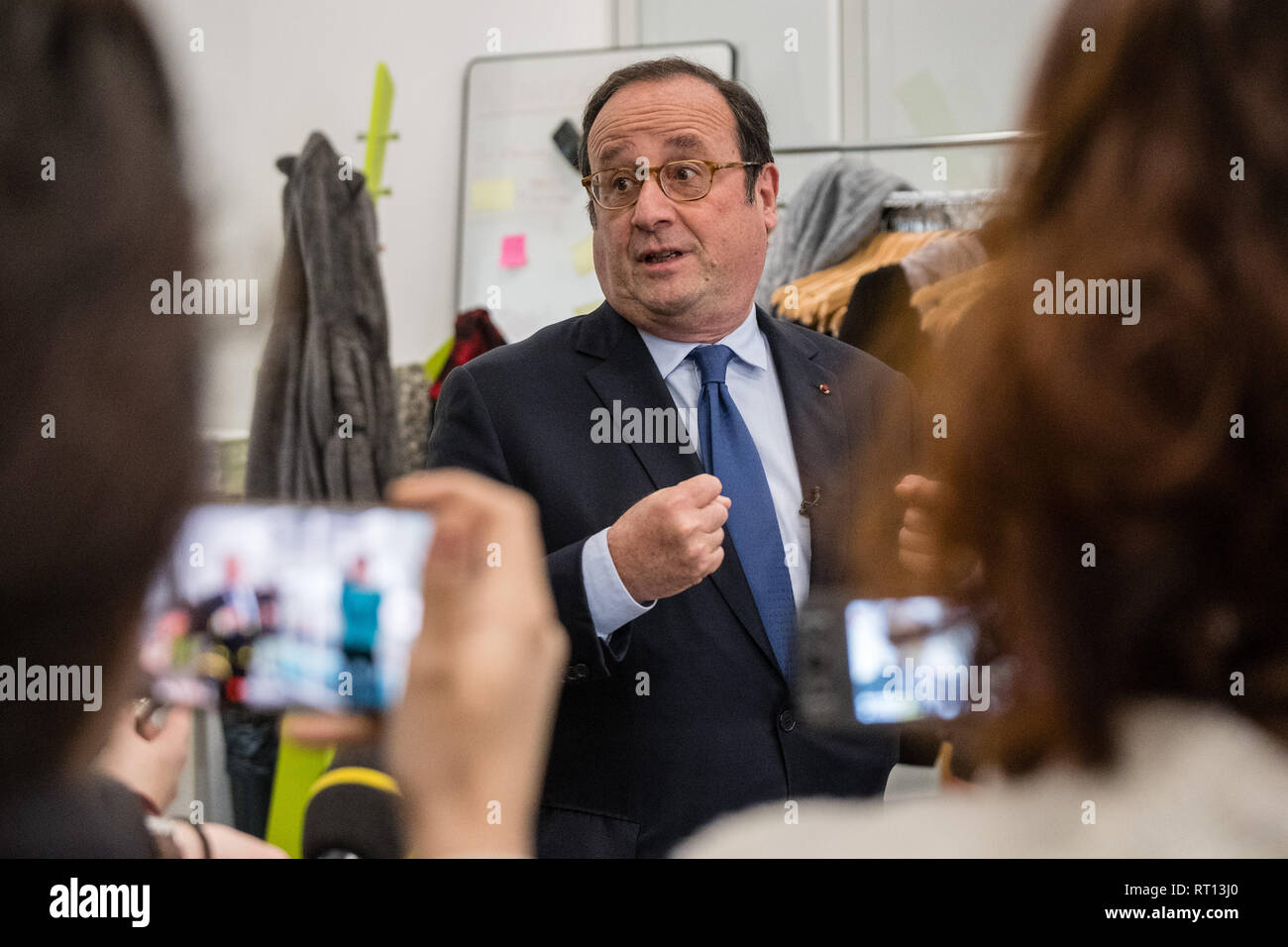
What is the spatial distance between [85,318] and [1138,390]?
493mm

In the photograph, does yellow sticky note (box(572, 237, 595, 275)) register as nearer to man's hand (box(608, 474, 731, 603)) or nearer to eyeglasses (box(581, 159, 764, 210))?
eyeglasses (box(581, 159, 764, 210))

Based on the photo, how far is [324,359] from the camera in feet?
6.73

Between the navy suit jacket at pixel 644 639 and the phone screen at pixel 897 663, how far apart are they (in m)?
0.04

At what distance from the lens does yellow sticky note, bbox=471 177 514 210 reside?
2303mm

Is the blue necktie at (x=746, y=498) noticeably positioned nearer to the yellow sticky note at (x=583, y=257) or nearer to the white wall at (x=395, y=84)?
the yellow sticky note at (x=583, y=257)

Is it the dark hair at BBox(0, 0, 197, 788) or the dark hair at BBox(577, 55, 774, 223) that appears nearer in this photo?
the dark hair at BBox(0, 0, 197, 788)

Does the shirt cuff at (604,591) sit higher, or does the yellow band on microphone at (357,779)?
the shirt cuff at (604,591)

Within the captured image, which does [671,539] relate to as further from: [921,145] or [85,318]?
[921,145]

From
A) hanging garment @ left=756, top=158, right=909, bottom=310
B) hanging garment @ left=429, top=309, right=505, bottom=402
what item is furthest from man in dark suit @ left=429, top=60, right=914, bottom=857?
hanging garment @ left=429, top=309, right=505, bottom=402

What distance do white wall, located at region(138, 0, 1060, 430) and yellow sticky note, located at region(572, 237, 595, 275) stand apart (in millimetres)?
347

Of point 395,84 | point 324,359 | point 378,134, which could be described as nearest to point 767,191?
point 324,359

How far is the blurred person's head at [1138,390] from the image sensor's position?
502mm

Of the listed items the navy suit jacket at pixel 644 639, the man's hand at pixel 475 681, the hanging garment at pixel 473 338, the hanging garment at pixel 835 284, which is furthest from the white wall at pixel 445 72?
the man's hand at pixel 475 681
